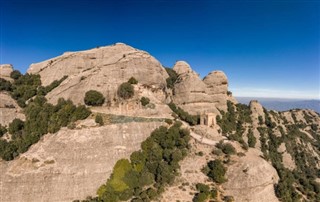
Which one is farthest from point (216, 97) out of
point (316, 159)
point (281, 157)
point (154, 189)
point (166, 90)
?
point (154, 189)

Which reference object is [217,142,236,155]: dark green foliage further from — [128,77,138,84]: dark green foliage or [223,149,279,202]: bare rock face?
[128,77,138,84]: dark green foliage

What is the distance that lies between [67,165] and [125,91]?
24.4 m

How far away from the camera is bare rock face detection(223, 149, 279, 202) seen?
5155 cm

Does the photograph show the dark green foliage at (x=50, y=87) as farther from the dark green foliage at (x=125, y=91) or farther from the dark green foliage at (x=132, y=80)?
the dark green foliage at (x=125, y=91)

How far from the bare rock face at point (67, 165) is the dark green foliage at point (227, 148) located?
57.2 ft

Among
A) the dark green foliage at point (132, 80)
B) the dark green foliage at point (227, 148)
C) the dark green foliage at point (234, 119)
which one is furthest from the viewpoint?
the dark green foliage at point (234, 119)

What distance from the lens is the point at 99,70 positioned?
7738 cm

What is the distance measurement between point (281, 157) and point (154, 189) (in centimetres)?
5876

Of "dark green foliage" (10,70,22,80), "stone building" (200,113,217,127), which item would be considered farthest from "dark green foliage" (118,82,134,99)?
"dark green foliage" (10,70,22,80)

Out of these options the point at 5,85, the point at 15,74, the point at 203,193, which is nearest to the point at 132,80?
the point at 203,193

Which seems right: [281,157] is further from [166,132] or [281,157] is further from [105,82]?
[105,82]

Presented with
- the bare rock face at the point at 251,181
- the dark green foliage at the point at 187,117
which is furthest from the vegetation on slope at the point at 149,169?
the dark green foliage at the point at 187,117

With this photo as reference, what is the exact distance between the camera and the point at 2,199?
48.2 meters

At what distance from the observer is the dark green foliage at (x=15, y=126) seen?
2773 inches
